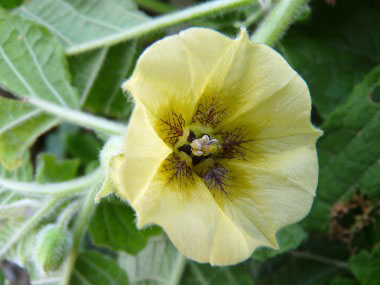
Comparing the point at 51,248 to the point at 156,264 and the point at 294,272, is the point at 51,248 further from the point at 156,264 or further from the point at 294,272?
the point at 294,272

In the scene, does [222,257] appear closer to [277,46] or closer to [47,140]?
[277,46]

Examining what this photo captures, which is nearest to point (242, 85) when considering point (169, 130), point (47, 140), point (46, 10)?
point (169, 130)

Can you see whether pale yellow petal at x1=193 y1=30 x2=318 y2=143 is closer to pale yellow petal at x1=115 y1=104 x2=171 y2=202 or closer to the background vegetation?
pale yellow petal at x1=115 y1=104 x2=171 y2=202

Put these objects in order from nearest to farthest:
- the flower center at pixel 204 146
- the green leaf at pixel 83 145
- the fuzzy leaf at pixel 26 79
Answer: the flower center at pixel 204 146 < the fuzzy leaf at pixel 26 79 < the green leaf at pixel 83 145

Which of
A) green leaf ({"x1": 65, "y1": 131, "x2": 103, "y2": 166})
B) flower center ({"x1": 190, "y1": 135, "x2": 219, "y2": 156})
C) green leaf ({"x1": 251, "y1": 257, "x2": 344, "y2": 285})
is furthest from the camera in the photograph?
green leaf ({"x1": 65, "y1": 131, "x2": 103, "y2": 166})

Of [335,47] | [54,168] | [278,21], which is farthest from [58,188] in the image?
[335,47]

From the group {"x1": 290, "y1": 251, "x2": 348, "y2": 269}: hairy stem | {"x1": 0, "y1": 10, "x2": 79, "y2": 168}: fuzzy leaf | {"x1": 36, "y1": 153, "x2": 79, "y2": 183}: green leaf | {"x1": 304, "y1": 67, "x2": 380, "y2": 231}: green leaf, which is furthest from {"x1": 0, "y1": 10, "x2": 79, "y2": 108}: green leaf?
{"x1": 290, "y1": 251, "x2": 348, "y2": 269}: hairy stem

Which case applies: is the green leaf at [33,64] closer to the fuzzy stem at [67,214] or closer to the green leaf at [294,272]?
the fuzzy stem at [67,214]

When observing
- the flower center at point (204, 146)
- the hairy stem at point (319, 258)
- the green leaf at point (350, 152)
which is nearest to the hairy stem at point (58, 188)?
the flower center at point (204, 146)
